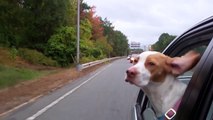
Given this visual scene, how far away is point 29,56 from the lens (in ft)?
143

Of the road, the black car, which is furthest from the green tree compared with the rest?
the black car

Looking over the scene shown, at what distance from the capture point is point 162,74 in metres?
2.71

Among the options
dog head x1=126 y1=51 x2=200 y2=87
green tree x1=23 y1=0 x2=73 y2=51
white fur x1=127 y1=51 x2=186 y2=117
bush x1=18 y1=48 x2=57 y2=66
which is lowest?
bush x1=18 y1=48 x2=57 y2=66

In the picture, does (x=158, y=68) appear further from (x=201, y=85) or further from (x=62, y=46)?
(x=62, y=46)

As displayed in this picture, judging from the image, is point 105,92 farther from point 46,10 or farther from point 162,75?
point 46,10

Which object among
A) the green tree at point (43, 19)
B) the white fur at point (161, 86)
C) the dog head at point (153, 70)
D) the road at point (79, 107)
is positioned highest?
the green tree at point (43, 19)

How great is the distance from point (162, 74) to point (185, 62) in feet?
0.58

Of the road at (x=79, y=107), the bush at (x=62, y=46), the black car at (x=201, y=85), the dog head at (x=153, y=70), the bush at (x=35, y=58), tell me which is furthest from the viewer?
the bush at (x=62, y=46)

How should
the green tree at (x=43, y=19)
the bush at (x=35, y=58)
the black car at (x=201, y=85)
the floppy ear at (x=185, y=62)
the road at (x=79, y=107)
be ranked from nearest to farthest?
the black car at (x=201, y=85), the floppy ear at (x=185, y=62), the road at (x=79, y=107), the bush at (x=35, y=58), the green tree at (x=43, y=19)

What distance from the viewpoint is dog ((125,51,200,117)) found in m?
2.62

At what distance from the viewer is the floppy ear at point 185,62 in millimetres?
2576

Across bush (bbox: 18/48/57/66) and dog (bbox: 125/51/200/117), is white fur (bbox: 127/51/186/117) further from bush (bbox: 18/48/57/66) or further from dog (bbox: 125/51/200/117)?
bush (bbox: 18/48/57/66)

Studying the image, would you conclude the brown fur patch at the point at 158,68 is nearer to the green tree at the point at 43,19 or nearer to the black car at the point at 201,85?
the black car at the point at 201,85

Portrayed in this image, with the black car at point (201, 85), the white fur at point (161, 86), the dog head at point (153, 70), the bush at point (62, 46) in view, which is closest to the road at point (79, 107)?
the white fur at point (161, 86)
